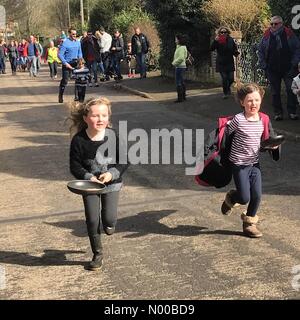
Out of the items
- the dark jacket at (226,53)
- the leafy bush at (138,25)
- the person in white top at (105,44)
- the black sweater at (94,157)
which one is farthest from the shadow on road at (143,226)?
the leafy bush at (138,25)

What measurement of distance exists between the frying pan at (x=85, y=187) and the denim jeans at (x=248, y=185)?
132 cm

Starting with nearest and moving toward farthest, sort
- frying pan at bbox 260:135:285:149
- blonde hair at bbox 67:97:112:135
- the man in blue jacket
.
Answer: blonde hair at bbox 67:97:112:135, frying pan at bbox 260:135:285:149, the man in blue jacket

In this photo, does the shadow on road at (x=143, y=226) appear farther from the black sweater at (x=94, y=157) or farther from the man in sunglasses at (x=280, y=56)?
the man in sunglasses at (x=280, y=56)

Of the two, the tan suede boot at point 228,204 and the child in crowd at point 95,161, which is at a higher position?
the child in crowd at point 95,161

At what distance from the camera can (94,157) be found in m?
4.32

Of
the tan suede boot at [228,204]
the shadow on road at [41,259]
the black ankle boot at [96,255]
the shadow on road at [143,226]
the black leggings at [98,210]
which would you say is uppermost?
the black leggings at [98,210]

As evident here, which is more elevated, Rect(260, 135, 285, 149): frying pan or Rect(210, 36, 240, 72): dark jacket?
Rect(210, 36, 240, 72): dark jacket

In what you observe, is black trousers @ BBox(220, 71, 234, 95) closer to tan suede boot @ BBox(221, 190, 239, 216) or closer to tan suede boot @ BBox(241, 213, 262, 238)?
tan suede boot @ BBox(221, 190, 239, 216)

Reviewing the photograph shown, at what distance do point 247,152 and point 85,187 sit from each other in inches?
61.8

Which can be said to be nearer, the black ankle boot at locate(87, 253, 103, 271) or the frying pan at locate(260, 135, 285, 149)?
the black ankle boot at locate(87, 253, 103, 271)

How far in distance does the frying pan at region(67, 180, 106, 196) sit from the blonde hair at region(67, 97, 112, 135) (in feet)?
1.76

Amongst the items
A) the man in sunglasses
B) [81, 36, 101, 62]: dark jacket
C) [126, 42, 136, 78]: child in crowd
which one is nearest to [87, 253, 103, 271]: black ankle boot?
the man in sunglasses

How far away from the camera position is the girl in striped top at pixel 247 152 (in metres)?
4.78

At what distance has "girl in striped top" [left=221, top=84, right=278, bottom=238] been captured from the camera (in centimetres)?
478
